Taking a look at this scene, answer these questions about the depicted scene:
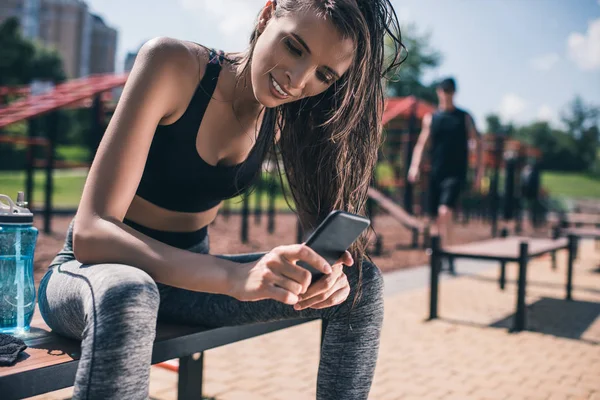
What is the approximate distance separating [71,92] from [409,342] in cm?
618

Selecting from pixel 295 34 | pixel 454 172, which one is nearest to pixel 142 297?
pixel 295 34

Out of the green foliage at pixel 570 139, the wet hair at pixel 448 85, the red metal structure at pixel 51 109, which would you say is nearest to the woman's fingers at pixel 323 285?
the red metal structure at pixel 51 109

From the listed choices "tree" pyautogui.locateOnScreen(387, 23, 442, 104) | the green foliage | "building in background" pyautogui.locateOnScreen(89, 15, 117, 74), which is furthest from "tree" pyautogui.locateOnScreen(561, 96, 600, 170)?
"building in background" pyautogui.locateOnScreen(89, 15, 117, 74)

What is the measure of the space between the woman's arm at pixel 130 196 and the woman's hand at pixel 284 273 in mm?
102

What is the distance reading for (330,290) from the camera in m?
1.46

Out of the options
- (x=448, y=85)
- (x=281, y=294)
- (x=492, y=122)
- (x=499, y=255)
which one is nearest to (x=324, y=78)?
(x=281, y=294)

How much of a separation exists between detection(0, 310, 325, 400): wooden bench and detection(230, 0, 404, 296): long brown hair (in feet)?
1.39

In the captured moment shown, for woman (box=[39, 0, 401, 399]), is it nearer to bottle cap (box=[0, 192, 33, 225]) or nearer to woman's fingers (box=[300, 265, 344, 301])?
woman's fingers (box=[300, 265, 344, 301])

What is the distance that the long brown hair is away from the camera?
1.73 metres

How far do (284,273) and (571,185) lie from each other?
205ft

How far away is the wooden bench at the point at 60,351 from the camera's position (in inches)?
45.5

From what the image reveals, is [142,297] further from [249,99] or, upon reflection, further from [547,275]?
[547,275]

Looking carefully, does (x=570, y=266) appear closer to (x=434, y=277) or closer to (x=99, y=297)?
(x=434, y=277)

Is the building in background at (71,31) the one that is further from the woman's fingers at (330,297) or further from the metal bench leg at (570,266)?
the woman's fingers at (330,297)
